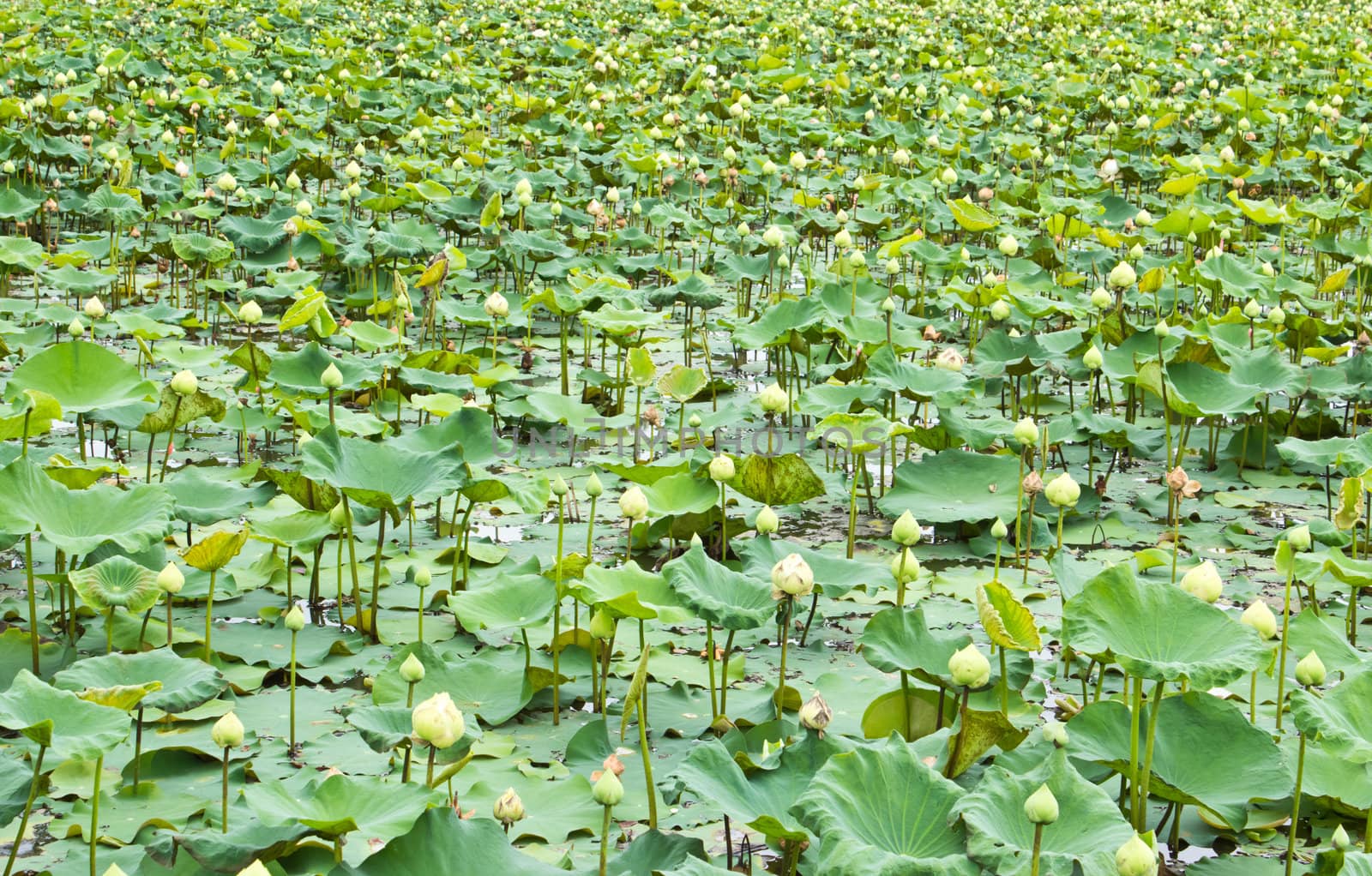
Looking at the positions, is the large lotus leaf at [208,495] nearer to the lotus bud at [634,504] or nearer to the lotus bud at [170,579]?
the lotus bud at [170,579]

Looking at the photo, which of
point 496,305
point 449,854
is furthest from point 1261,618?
point 496,305

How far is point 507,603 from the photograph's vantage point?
282 centimetres

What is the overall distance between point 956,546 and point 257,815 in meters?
2.08

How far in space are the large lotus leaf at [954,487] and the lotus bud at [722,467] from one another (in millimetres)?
687

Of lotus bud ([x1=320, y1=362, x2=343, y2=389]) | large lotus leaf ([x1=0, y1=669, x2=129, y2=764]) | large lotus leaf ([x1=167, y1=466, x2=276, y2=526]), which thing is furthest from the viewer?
lotus bud ([x1=320, y1=362, x2=343, y2=389])

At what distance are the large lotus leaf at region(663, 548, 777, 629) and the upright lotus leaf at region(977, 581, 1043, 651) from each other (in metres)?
0.36

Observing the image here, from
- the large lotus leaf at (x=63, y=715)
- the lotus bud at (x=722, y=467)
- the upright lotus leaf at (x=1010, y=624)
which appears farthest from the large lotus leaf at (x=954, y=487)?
the large lotus leaf at (x=63, y=715)

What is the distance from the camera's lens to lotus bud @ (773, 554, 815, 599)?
2420 mm

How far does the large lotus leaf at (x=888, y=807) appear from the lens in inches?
75.6

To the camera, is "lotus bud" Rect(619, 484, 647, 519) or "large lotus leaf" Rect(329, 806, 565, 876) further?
"lotus bud" Rect(619, 484, 647, 519)

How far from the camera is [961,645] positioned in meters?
2.44

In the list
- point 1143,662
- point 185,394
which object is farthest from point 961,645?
point 185,394

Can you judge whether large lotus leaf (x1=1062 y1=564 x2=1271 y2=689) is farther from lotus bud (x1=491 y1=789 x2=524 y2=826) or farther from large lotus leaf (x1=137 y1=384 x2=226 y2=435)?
large lotus leaf (x1=137 y1=384 x2=226 y2=435)

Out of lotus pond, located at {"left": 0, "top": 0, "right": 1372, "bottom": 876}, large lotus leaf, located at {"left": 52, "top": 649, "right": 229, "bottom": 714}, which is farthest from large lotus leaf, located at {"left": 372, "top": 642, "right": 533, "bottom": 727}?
large lotus leaf, located at {"left": 52, "top": 649, "right": 229, "bottom": 714}
